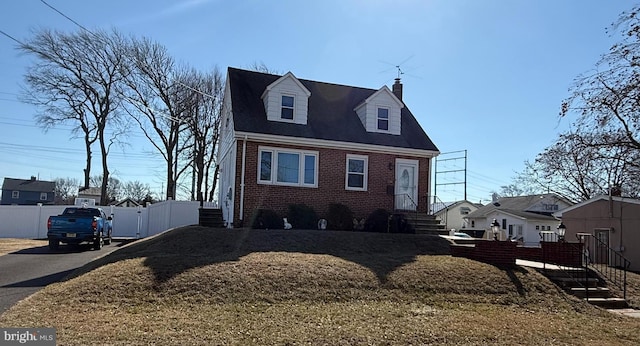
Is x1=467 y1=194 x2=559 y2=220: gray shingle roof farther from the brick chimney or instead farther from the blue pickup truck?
the blue pickup truck

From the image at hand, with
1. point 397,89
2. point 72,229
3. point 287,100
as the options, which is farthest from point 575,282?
point 72,229

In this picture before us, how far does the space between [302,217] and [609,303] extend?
990 centimetres

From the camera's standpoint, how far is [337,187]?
18.6 metres

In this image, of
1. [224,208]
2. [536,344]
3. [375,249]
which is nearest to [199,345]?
[536,344]

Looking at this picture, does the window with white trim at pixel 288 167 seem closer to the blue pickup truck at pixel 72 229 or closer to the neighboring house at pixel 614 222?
the blue pickup truck at pixel 72 229

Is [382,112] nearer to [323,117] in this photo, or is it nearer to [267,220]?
[323,117]

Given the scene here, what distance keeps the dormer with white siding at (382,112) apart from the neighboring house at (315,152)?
0.04 metres

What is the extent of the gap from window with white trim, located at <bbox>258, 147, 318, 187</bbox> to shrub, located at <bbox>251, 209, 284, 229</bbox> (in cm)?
136

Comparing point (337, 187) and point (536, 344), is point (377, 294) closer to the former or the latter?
point (536, 344)

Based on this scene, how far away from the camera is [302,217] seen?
56.5ft

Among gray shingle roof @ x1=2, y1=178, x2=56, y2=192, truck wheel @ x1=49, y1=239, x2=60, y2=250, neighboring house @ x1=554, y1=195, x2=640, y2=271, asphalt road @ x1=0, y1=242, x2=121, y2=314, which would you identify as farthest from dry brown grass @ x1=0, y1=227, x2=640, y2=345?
gray shingle roof @ x1=2, y1=178, x2=56, y2=192

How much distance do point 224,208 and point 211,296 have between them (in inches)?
450

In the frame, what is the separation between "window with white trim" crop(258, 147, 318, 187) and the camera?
58.3 feet

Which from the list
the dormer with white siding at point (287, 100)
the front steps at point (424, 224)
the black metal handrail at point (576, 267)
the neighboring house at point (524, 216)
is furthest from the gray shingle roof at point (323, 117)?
the neighboring house at point (524, 216)
